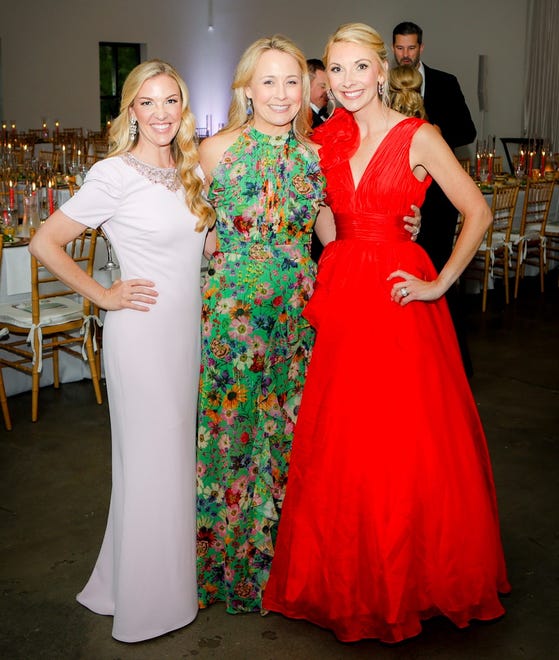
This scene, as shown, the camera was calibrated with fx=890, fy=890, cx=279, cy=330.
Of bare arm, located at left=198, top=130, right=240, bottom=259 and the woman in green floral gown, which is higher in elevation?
bare arm, located at left=198, top=130, right=240, bottom=259

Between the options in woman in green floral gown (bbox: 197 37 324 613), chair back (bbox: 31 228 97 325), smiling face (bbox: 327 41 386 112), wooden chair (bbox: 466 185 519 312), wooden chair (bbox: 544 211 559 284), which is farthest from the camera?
wooden chair (bbox: 544 211 559 284)

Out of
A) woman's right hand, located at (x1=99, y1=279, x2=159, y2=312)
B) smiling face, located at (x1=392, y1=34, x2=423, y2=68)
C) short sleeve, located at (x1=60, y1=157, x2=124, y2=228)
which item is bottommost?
woman's right hand, located at (x1=99, y1=279, x2=159, y2=312)

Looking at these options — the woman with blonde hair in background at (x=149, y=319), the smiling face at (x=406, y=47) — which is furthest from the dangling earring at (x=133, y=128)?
the smiling face at (x=406, y=47)

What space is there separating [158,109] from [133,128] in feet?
0.35

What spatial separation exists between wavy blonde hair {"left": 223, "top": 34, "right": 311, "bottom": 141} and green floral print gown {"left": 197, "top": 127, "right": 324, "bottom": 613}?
5 cm

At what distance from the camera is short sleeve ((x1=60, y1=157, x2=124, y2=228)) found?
2422 mm

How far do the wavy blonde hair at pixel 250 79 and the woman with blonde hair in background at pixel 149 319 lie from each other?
19cm

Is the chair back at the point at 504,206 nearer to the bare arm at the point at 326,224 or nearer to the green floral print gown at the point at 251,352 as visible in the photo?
the bare arm at the point at 326,224

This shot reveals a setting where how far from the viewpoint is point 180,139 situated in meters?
2.56

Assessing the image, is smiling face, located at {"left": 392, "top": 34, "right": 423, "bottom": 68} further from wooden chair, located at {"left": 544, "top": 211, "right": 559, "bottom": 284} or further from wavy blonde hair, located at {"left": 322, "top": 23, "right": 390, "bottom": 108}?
wooden chair, located at {"left": 544, "top": 211, "right": 559, "bottom": 284}

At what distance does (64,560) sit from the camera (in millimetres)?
3201

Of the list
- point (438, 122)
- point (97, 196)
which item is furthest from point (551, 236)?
point (97, 196)

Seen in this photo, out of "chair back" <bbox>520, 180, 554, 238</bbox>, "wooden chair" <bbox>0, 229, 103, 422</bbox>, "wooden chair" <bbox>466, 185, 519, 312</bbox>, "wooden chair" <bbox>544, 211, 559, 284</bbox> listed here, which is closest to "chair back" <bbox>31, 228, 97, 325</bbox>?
"wooden chair" <bbox>0, 229, 103, 422</bbox>

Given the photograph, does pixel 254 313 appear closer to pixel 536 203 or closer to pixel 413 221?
pixel 413 221
